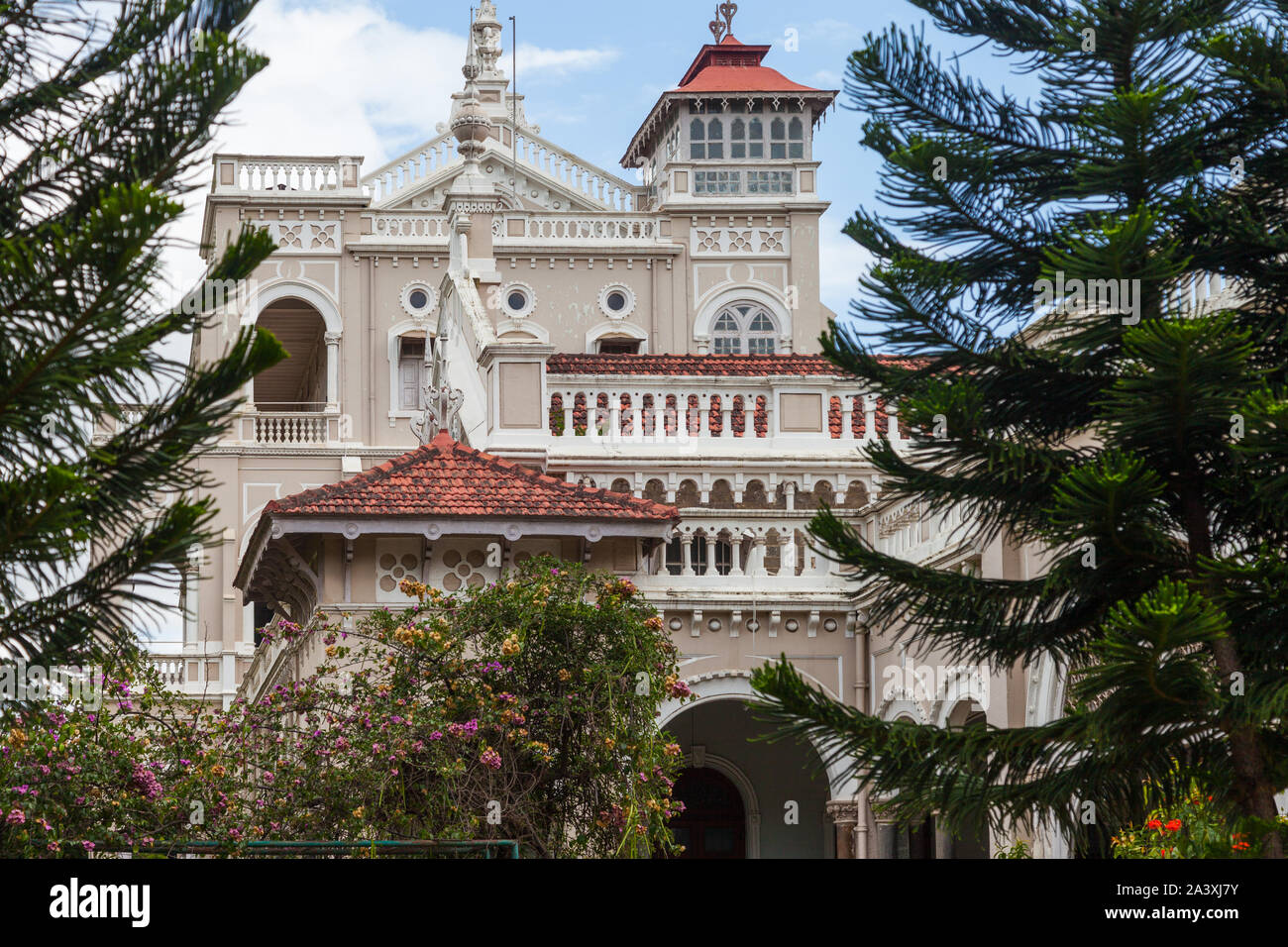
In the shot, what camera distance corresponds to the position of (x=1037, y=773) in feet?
39.5

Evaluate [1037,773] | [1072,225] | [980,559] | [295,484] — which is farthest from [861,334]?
[295,484]

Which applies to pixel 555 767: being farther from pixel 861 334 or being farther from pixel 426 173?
pixel 426 173

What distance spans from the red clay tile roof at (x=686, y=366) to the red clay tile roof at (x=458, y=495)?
4.32 m

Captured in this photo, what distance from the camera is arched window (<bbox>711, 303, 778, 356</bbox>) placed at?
46500mm

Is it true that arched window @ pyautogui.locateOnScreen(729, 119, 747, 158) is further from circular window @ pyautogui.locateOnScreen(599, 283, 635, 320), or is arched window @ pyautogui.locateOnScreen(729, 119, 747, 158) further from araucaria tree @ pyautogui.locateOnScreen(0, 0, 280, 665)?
araucaria tree @ pyautogui.locateOnScreen(0, 0, 280, 665)

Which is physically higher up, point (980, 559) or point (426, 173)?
point (426, 173)

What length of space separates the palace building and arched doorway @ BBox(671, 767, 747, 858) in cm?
4

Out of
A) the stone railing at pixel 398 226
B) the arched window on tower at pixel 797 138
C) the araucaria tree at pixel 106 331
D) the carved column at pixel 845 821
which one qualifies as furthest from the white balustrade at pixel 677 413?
the arched window on tower at pixel 797 138

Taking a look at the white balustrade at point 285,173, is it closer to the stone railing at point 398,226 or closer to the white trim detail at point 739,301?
the stone railing at point 398,226

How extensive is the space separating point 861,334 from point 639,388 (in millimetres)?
14205

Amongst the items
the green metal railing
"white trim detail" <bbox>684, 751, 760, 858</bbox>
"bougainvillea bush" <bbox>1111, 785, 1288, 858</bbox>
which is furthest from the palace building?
the green metal railing

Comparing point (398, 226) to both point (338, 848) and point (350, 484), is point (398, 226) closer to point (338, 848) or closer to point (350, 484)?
point (350, 484)

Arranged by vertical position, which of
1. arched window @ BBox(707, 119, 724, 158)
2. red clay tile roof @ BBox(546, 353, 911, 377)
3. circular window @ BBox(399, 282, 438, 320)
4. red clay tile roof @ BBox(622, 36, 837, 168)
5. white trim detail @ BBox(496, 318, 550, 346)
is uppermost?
red clay tile roof @ BBox(622, 36, 837, 168)

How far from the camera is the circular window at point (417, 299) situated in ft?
148
